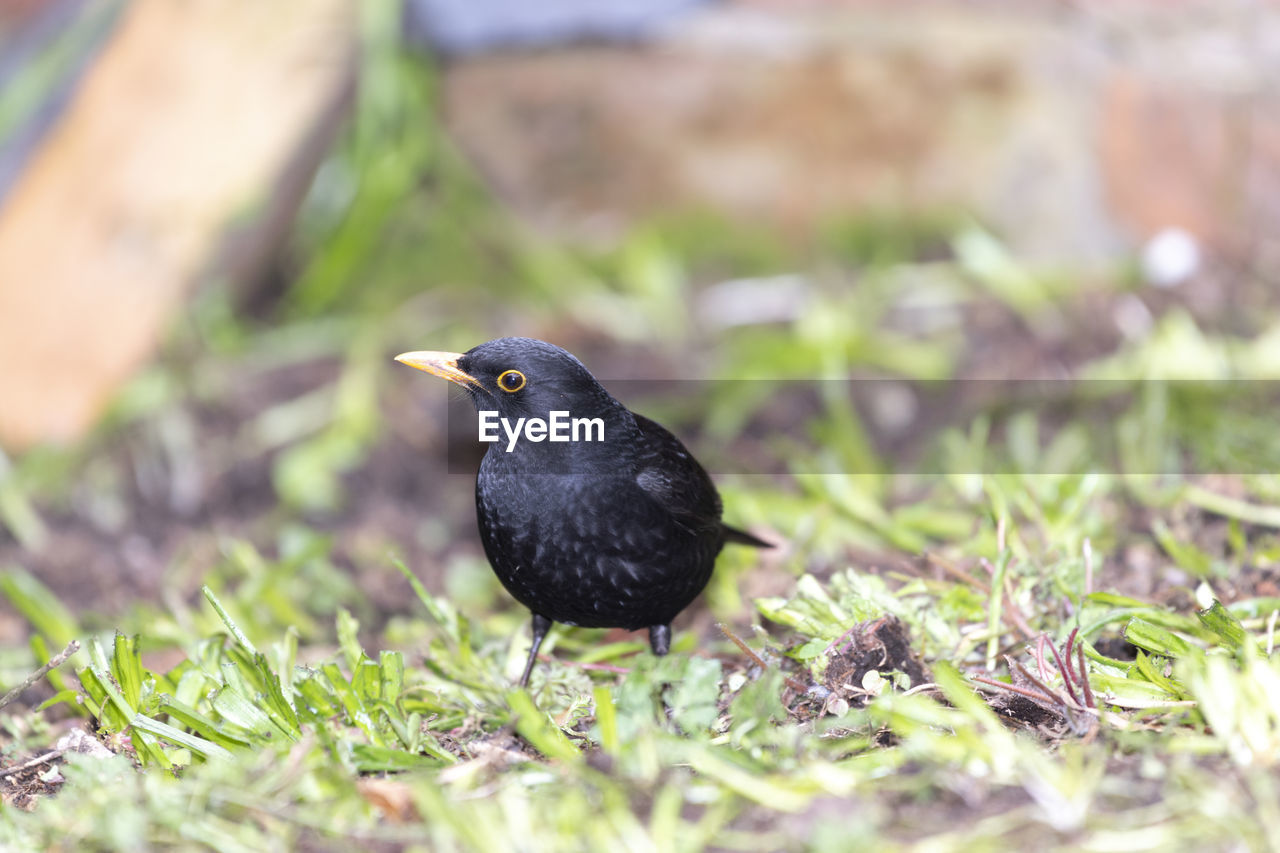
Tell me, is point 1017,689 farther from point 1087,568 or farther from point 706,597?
point 706,597

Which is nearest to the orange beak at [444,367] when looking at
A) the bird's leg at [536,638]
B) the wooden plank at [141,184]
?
the bird's leg at [536,638]

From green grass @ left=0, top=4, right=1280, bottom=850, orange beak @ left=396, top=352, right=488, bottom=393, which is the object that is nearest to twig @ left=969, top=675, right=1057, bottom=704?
green grass @ left=0, top=4, right=1280, bottom=850

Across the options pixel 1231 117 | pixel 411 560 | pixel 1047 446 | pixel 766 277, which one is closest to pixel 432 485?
pixel 411 560

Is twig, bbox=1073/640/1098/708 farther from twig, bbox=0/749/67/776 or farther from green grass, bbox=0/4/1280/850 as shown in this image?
twig, bbox=0/749/67/776

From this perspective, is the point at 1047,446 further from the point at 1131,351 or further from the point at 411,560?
the point at 411,560

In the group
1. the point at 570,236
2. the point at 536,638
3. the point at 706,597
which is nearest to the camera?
the point at 536,638

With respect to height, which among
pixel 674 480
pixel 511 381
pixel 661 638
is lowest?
pixel 661 638

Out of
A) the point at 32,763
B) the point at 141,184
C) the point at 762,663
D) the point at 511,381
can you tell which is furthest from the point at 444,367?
the point at 141,184
